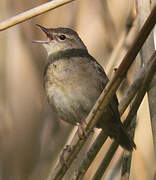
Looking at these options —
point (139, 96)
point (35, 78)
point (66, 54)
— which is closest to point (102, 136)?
point (139, 96)

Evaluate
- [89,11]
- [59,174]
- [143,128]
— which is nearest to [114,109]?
[143,128]

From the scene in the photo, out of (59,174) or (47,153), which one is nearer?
(59,174)

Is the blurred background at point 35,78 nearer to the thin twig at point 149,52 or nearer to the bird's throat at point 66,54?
the bird's throat at point 66,54

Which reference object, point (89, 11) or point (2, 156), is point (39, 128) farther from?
point (89, 11)

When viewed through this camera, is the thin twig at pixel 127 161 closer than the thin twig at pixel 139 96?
No

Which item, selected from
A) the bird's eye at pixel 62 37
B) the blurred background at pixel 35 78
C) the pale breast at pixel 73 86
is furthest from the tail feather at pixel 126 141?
the bird's eye at pixel 62 37

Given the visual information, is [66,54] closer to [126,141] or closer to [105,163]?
[126,141]
